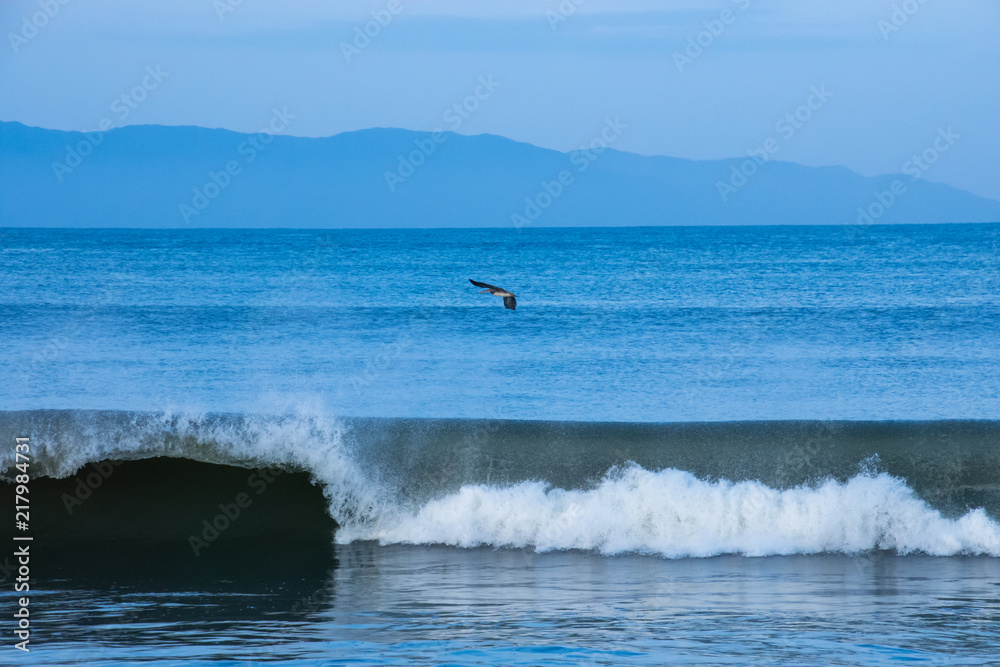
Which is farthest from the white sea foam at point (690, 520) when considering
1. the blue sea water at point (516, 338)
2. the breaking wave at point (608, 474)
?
the blue sea water at point (516, 338)

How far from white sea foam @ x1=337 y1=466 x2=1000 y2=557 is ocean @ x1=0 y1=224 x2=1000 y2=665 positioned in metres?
0.03

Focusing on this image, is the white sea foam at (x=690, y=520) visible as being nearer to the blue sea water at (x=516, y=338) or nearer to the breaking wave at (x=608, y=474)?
the breaking wave at (x=608, y=474)

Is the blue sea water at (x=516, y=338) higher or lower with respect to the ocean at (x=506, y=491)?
higher

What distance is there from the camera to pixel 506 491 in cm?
941

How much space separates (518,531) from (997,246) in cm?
4351

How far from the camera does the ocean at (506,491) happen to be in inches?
249

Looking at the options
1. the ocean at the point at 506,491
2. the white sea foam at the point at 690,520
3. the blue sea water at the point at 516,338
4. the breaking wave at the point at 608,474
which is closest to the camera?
the ocean at the point at 506,491

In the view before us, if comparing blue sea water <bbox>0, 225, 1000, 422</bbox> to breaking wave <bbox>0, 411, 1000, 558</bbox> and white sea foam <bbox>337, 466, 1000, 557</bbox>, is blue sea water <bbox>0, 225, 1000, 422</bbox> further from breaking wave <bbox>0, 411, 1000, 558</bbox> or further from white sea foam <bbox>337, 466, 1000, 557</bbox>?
white sea foam <bbox>337, 466, 1000, 557</bbox>

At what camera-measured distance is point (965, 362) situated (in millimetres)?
15898

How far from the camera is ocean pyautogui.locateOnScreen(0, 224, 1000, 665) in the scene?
632cm

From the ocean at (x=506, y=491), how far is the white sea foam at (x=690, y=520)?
0.03 metres

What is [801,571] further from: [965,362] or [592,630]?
[965,362]

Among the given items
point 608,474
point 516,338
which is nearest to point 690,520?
point 608,474

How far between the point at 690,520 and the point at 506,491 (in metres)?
1.83
